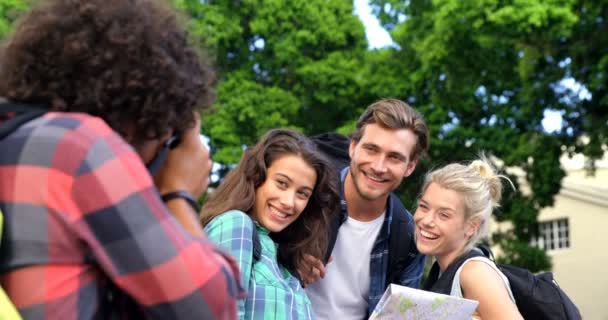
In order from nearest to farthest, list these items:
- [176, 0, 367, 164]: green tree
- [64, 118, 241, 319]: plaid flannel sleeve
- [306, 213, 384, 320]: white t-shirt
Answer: [64, 118, 241, 319]: plaid flannel sleeve → [306, 213, 384, 320]: white t-shirt → [176, 0, 367, 164]: green tree

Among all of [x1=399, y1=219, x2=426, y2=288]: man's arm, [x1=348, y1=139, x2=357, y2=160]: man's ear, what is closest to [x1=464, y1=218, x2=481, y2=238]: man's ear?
[x1=399, y1=219, x2=426, y2=288]: man's arm

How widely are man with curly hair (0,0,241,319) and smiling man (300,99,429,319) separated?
2698mm

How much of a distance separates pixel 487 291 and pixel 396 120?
1260 mm

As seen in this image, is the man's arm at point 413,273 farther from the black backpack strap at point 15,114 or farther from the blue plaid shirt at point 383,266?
the black backpack strap at point 15,114

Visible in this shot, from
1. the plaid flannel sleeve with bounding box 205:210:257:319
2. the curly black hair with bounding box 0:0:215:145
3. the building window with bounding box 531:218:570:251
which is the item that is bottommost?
the building window with bounding box 531:218:570:251

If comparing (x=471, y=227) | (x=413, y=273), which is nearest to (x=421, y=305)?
(x=471, y=227)

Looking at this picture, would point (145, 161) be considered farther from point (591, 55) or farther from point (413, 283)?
point (591, 55)

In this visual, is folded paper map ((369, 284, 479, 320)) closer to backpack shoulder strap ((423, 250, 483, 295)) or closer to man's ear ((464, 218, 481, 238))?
backpack shoulder strap ((423, 250, 483, 295))

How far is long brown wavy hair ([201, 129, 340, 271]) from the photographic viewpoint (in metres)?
3.95

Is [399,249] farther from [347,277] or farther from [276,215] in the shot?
[276,215]

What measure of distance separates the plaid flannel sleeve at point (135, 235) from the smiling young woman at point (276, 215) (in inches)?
64.0

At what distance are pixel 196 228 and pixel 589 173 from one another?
1846cm

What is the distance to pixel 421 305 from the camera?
3.60 metres

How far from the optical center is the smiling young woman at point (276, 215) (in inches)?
133
